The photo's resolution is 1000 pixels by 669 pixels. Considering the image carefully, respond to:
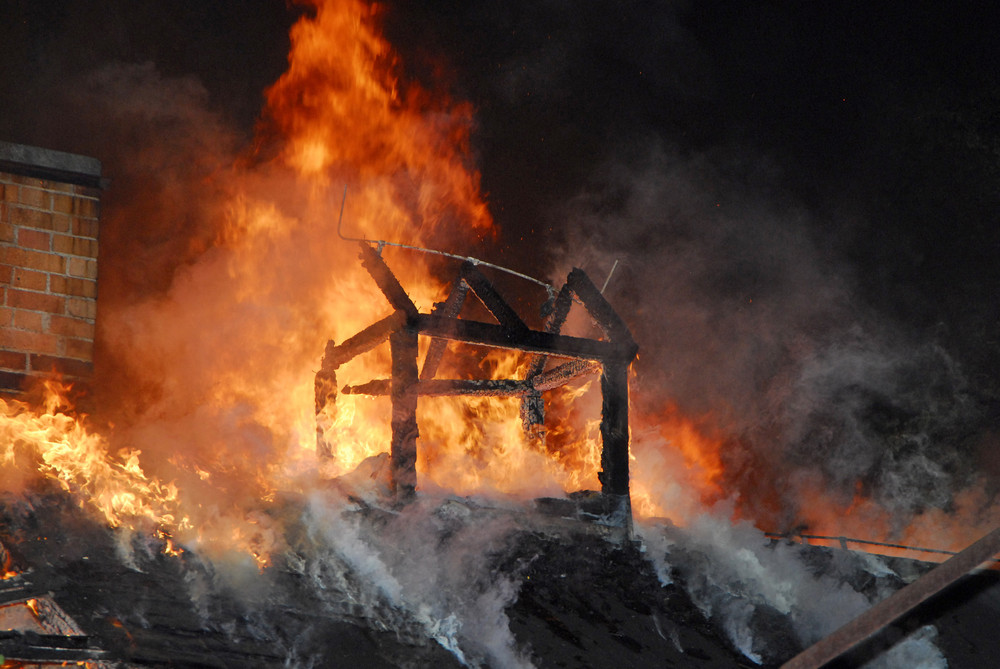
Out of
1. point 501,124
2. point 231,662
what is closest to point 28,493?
point 231,662

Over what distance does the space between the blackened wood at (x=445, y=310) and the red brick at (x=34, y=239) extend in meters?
3.39

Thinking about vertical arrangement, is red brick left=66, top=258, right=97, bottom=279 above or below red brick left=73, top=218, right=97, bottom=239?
below

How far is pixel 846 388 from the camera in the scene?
10.9 meters

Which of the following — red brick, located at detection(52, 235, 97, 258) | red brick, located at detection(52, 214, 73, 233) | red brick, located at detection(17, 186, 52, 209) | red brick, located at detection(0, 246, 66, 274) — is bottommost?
red brick, located at detection(0, 246, 66, 274)

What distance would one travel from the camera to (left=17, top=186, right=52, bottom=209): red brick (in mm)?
6332

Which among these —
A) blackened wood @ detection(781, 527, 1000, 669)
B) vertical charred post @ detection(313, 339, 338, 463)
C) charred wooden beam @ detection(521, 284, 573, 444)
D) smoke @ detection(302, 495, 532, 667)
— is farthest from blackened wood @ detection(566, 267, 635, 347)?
blackened wood @ detection(781, 527, 1000, 669)

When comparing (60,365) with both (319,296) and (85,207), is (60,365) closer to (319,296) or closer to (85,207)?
(85,207)

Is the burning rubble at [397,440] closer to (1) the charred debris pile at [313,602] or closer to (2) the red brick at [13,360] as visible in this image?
(1) the charred debris pile at [313,602]

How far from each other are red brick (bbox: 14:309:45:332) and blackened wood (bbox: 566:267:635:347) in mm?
4518

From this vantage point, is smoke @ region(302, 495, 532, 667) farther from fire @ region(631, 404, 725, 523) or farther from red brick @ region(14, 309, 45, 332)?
fire @ region(631, 404, 725, 523)

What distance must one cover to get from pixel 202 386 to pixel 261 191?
2.41 metres

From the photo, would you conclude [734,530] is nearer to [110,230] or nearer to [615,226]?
[615,226]

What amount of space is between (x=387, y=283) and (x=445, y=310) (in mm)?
1102

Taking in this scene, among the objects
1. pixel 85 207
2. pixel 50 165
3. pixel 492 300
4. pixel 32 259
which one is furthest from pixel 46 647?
pixel 50 165
